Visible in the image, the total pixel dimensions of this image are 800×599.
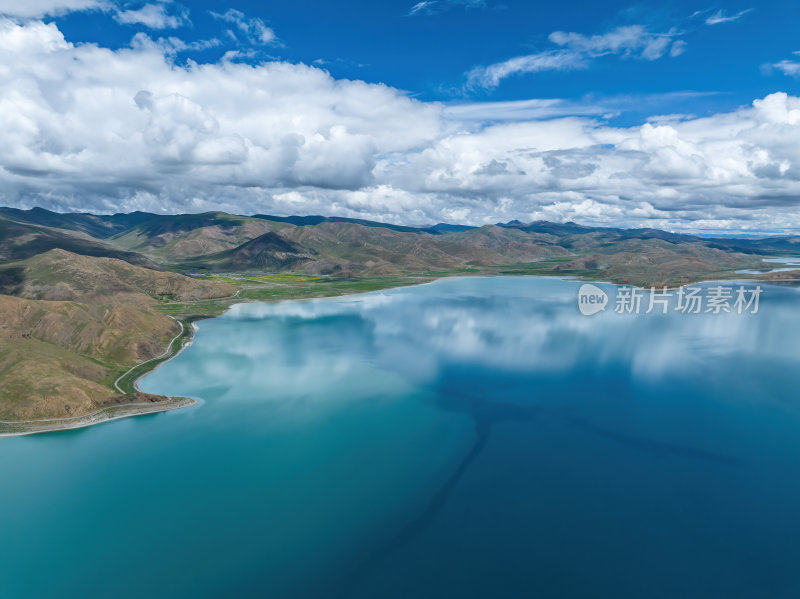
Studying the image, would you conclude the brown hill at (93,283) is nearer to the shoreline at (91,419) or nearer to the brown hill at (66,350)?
the brown hill at (66,350)

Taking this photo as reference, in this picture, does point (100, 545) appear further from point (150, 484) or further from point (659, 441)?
point (659, 441)

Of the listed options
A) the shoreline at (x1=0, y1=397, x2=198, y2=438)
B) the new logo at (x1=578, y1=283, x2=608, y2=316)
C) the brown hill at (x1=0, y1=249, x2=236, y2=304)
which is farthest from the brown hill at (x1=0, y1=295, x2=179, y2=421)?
the new logo at (x1=578, y1=283, x2=608, y2=316)

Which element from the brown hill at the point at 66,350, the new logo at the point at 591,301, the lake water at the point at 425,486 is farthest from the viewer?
the new logo at the point at 591,301

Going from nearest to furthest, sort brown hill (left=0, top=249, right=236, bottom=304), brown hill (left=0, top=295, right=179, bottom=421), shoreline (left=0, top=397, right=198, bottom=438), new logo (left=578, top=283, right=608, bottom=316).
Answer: shoreline (left=0, top=397, right=198, bottom=438)
brown hill (left=0, top=295, right=179, bottom=421)
brown hill (left=0, top=249, right=236, bottom=304)
new logo (left=578, top=283, right=608, bottom=316)

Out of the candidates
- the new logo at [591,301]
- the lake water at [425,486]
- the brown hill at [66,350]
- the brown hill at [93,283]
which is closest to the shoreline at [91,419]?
the brown hill at [66,350]

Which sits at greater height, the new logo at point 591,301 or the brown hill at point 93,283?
the brown hill at point 93,283

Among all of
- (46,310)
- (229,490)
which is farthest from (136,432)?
(46,310)

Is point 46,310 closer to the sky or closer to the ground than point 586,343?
closer to the sky

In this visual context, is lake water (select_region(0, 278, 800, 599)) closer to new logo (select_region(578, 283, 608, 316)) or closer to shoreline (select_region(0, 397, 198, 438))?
shoreline (select_region(0, 397, 198, 438))
